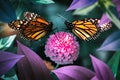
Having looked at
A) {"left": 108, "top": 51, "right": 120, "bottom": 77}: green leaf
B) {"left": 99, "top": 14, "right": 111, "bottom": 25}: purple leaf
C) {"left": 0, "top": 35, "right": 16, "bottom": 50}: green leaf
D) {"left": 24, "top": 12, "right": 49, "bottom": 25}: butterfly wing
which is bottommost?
{"left": 108, "top": 51, "right": 120, "bottom": 77}: green leaf

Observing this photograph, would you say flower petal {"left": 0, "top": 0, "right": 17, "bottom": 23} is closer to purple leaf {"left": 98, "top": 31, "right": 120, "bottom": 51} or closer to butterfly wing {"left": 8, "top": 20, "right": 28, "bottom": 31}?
butterfly wing {"left": 8, "top": 20, "right": 28, "bottom": 31}

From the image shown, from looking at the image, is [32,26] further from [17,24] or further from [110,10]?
[110,10]

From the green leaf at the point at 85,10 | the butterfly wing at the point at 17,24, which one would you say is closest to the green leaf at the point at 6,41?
the butterfly wing at the point at 17,24

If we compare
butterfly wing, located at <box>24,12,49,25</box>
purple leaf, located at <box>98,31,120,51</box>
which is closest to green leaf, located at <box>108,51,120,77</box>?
purple leaf, located at <box>98,31,120,51</box>

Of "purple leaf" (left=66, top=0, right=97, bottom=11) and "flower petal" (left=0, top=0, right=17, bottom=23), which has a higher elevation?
"flower petal" (left=0, top=0, right=17, bottom=23)

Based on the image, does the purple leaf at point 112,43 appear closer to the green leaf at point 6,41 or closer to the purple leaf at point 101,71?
the purple leaf at point 101,71
